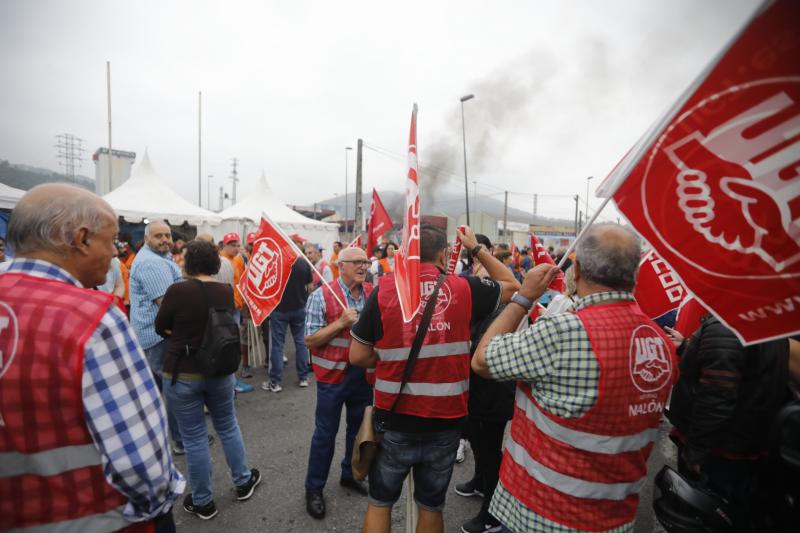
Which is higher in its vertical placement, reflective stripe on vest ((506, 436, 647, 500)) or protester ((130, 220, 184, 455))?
protester ((130, 220, 184, 455))

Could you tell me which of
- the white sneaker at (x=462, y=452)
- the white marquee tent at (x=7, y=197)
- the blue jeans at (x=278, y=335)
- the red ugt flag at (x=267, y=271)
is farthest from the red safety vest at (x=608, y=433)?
the white marquee tent at (x=7, y=197)

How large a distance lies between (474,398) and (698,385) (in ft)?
3.96

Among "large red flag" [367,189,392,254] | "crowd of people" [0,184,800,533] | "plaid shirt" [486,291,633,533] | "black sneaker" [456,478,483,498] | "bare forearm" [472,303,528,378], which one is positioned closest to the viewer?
"crowd of people" [0,184,800,533]

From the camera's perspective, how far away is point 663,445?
163 inches

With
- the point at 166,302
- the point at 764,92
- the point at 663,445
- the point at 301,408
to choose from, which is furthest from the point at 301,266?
→ the point at 764,92

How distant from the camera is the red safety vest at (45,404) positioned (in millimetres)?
1103

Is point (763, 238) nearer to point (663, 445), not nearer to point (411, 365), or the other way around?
point (411, 365)

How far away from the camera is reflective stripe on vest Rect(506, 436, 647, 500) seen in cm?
151

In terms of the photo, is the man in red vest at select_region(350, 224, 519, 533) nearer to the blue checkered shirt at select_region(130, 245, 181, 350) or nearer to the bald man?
the bald man

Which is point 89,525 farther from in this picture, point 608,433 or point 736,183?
point 736,183

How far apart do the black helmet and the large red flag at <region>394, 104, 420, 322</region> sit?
126cm

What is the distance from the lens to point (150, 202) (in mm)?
12602

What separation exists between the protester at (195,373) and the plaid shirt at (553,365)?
206cm

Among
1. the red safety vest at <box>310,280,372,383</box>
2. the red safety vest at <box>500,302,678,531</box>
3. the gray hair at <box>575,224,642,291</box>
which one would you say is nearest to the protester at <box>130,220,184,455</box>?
the red safety vest at <box>310,280,372,383</box>
